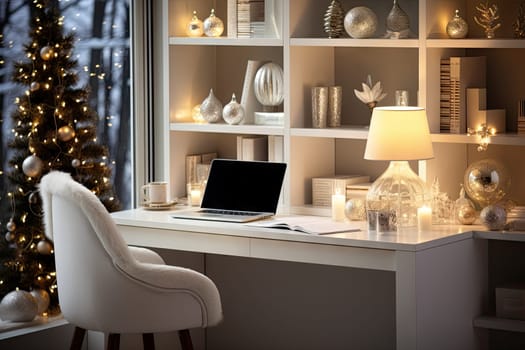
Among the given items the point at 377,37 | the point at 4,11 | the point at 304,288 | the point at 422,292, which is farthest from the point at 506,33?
the point at 4,11

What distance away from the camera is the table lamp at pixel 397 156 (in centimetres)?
378

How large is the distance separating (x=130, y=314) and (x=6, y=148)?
122cm

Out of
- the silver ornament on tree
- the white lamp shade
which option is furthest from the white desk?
the silver ornament on tree

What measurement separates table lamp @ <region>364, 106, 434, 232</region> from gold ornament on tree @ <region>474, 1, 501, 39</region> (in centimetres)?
40

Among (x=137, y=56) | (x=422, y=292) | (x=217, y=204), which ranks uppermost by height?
(x=137, y=56)

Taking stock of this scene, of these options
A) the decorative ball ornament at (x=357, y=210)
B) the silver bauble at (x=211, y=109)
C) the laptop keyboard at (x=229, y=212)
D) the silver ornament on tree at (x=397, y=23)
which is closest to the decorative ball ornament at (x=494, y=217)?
the decorative ball ornament at (x=357, y=210)

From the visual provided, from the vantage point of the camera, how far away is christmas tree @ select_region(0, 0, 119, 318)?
4395 millimetres

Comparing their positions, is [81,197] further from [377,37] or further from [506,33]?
[506,33]

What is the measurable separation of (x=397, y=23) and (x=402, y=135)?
51 centimetres

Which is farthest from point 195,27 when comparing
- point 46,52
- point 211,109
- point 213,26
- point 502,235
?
point 502,235

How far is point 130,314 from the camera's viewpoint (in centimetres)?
363

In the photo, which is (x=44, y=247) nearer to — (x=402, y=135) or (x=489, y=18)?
(x=402, y=135)

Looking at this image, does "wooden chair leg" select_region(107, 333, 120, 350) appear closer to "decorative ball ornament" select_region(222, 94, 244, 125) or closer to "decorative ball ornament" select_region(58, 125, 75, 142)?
"decorative ball ornament" select_region(58, 125, 75, 142)

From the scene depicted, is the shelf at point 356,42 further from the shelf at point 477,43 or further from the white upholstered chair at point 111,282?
the white upholstered chair at point 111,282
